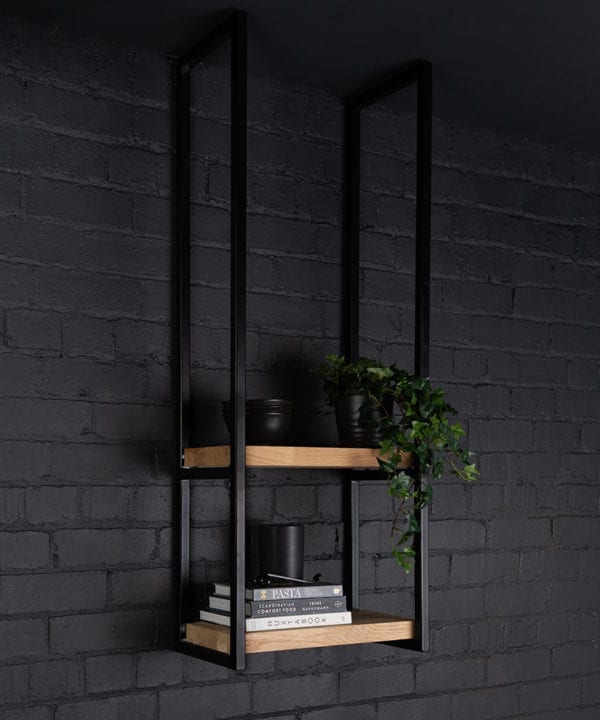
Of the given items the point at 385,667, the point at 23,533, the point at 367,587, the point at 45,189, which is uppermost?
the point at 45,189

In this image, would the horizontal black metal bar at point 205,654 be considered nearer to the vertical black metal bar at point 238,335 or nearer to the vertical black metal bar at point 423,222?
the vertical black metal bar at point 238,335

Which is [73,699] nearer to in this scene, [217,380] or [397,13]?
[217,380]

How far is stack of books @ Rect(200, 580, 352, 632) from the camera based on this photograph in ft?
7.53

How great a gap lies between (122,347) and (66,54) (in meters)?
0.70

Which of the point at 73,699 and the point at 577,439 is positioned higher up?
the point at 577,439

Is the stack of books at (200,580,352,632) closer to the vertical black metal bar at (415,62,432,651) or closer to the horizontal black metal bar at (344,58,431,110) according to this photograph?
the vertical black metal bar at (415,62,432,651)

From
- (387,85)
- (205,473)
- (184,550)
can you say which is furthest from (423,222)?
(184,550)

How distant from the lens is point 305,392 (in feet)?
9.13

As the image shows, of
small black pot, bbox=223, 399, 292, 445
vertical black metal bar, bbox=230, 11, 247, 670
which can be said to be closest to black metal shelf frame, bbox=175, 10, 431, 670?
vertical black metal bar, bbox=230, 11, 247, 670

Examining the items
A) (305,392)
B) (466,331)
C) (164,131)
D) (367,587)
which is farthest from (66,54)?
(367,587)

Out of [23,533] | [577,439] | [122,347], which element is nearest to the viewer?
[23,533]

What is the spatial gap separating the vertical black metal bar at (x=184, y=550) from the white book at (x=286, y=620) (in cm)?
5

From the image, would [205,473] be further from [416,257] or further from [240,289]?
[416,257]

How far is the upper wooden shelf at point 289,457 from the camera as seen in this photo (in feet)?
7.56
